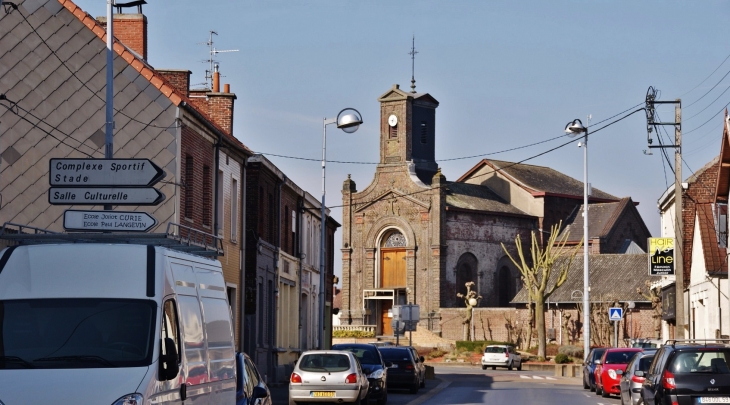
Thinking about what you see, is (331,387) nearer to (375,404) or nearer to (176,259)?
(375,404)

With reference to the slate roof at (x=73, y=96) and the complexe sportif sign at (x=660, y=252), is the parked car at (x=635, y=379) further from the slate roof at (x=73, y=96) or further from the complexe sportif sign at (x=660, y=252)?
the complexe sportif sign at (x=660, y=252)

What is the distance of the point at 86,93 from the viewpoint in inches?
1029

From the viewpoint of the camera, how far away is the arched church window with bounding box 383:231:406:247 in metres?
87.8

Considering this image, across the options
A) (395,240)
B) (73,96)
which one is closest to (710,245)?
(73,96)

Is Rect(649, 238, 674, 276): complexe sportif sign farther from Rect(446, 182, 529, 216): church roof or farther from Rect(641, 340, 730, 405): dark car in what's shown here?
Rect(446, 182, 529, 216): church roof

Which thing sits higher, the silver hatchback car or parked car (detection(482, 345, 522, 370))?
the silver hatchback car

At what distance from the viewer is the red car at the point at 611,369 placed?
3250 cm

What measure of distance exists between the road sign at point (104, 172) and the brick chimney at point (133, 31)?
38.8ft

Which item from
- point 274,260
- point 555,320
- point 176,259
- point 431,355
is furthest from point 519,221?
point 176,259

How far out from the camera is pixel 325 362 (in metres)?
25.1

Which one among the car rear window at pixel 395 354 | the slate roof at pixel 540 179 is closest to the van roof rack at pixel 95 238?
the car rear window at pixel 395 354

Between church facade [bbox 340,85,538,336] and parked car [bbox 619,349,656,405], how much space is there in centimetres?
5636

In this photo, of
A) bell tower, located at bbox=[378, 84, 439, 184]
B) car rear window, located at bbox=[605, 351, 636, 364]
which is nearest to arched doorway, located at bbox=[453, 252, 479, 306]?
bell tower, located at bbox=[378, 84, 439, 184]

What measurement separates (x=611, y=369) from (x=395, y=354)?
251 inches
